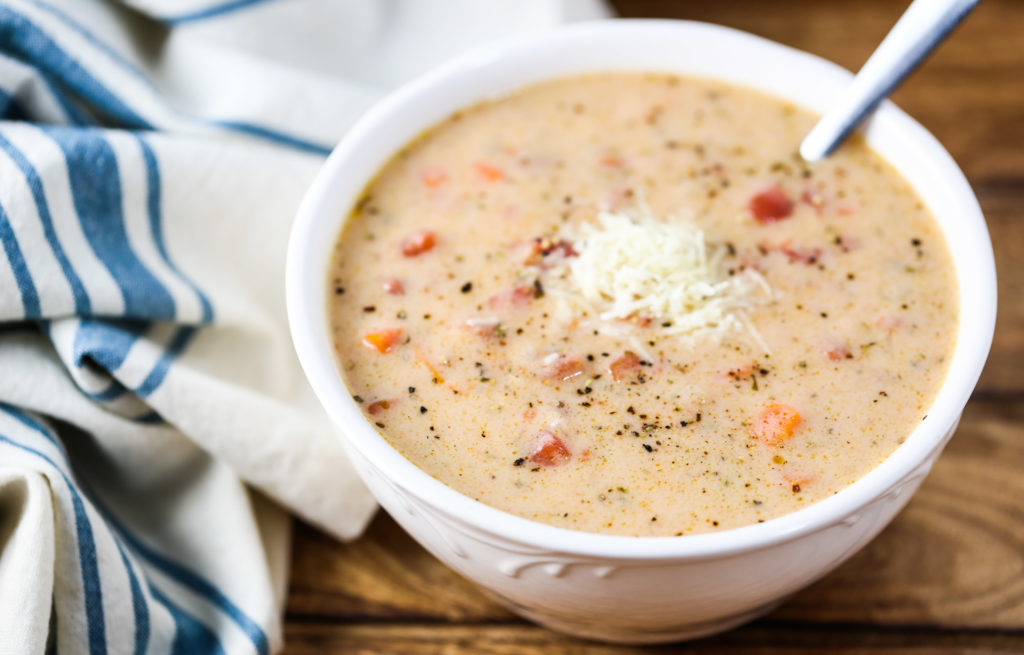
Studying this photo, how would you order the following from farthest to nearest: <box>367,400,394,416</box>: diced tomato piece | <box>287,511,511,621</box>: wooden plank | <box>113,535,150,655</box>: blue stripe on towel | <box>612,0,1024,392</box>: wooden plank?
<box>612,0,1024,392</box>: wooden plank
<box>287,511,511,621</box>: wooden plank
<box>113,535,150,655</box>: blue stripe on towel
<box>367,400,394,416</box>: diced tomato piece

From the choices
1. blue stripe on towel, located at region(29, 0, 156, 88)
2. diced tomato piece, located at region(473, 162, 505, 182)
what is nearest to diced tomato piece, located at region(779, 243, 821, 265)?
diced tomato piece, located at region(473, 162, 505, 182)

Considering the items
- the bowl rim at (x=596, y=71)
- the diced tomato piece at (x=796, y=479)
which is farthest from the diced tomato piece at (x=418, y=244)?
the diced tomato piece at (x=796, y=479)

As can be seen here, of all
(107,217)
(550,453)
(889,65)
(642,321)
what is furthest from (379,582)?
(889,65)

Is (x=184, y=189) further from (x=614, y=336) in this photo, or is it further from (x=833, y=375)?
(x=833, y=375)

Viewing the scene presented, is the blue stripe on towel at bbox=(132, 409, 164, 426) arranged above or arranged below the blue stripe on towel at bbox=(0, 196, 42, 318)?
below

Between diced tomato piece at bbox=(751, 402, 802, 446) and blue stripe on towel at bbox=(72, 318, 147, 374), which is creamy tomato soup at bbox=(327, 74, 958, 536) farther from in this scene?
blue stripe on towel at bbox=(72, 318, 147, 374)

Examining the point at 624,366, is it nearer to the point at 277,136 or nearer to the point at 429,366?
the point at 429,366
